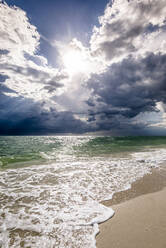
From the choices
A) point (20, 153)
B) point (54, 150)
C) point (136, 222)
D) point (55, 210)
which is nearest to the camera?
point (136, 222)

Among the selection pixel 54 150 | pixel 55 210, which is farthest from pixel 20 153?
pixel 55 210

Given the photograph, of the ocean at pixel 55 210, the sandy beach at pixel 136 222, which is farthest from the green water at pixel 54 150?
the sandy beach at pixel 136 222

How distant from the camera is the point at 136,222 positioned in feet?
14.1

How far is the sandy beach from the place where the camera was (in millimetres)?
3521

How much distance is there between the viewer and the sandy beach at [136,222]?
3.52m

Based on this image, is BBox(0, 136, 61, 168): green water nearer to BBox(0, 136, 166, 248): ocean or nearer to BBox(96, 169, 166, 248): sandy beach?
BBox(0, 136, 166, 248): ocean

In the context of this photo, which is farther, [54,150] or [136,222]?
[54,150]

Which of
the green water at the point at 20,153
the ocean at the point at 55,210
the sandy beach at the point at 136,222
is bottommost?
the green water at the point at 20,153

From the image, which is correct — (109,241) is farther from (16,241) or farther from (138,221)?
(16,241)

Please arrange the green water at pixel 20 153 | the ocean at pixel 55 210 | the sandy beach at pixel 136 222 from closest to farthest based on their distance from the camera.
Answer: the sandy beach at pixel 136 222 < the ocean at pixel 55 210 < the green water at pixel 20 153

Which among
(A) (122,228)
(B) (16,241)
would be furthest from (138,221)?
(B) (16,241)

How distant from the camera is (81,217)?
15.5 feet

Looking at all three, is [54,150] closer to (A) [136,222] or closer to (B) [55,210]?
(B) [55,210]

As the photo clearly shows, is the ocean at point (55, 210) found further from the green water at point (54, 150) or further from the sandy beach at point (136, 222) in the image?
the green water at point (54, 150)
